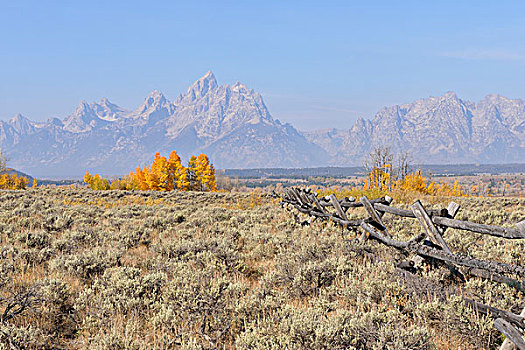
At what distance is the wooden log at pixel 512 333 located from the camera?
9.38 ft

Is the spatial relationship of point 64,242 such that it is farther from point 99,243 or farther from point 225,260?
point 225,260

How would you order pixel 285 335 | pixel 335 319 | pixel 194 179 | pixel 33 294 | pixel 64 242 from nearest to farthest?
pixel 285 335 < pixel 335 319 < pixel 33 294 < pixel 64 242 < pixel 194 179

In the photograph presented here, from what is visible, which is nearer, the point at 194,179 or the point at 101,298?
the point at 101,298

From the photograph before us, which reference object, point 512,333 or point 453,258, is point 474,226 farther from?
point 512,333

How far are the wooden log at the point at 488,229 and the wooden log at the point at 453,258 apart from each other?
362mm

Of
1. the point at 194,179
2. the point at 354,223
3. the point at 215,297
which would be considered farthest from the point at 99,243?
the point at 194,179

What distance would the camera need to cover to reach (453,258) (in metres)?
4.43

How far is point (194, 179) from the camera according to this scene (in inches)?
2105

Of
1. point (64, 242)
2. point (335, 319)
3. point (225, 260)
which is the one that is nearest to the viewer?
point (335, 319)

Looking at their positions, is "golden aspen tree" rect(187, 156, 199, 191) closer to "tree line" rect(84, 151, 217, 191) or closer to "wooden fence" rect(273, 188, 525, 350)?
"tree line" rect(84, 151, 217, 191)

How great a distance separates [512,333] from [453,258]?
1.56 metres

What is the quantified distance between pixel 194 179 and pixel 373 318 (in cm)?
5136

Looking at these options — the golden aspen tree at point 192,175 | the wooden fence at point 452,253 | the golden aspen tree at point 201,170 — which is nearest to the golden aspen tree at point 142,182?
the golden aspen tree at point 192,175

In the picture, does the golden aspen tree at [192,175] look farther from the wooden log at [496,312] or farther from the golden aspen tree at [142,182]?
the wooden log at [496,312]
